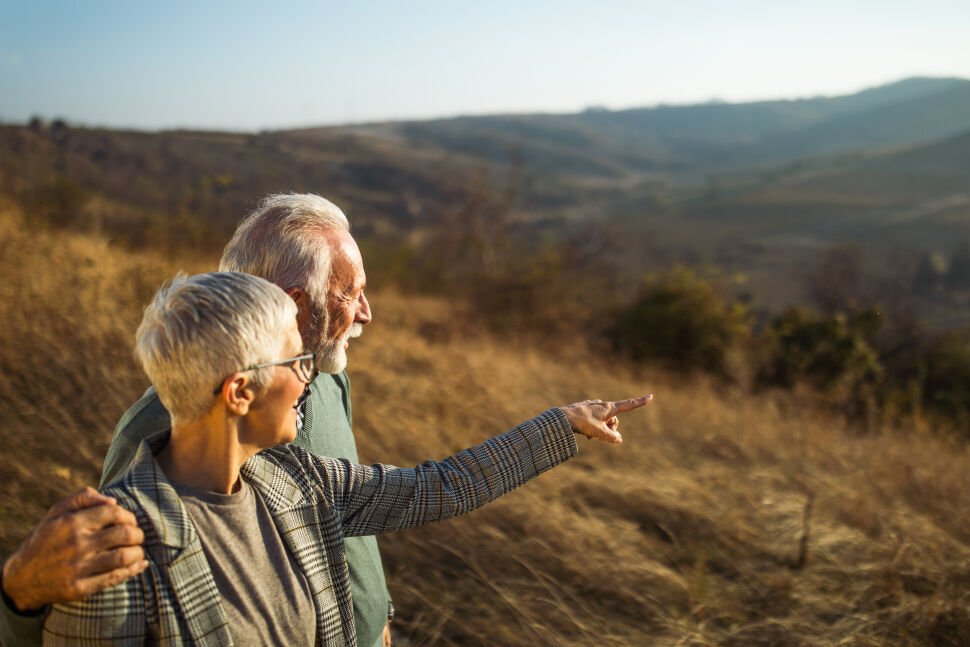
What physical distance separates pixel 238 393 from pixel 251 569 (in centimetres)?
31

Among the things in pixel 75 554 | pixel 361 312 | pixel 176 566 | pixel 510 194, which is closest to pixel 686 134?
pixel 510 194

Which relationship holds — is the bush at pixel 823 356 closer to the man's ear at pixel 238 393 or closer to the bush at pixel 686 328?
the bush at pixel 686 328

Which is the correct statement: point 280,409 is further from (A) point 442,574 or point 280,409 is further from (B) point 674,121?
(B) point 674,121

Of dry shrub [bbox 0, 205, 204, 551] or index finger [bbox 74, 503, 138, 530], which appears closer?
index finger [bbox 74, 503, 138, 530]

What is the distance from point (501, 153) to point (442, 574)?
296 feet

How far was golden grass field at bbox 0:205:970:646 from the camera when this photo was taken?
9.61 ft

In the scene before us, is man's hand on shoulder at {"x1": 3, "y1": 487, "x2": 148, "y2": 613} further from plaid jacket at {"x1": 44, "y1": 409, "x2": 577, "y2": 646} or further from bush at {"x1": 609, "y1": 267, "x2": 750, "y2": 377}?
bush at {"x1": 609, "y1": 267, "x2": 750, "y2": 377}

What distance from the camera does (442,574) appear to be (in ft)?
10.9

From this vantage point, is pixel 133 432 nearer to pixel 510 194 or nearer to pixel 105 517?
pixel 105 517

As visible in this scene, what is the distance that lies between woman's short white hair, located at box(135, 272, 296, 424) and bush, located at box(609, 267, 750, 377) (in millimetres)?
11246

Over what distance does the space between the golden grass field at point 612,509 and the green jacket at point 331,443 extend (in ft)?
3.96

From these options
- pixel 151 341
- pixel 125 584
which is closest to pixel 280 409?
pixel 151 341

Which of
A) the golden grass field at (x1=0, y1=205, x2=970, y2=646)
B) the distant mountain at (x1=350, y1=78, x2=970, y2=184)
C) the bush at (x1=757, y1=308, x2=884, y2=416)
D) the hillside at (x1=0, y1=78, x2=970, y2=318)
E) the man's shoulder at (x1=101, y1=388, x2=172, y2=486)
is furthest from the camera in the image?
the distant mountain at (x1=350, y1=78, x2=970, y2=184)

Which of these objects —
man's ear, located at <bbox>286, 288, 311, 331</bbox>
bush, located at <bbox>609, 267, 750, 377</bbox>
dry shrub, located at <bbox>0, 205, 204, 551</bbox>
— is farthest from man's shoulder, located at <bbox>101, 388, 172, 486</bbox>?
bush, located at <bbox>609, 267, 750, 377</bbox>
